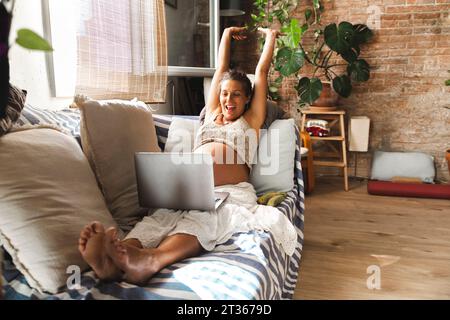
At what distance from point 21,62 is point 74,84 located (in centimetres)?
40

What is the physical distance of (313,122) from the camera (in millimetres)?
3484

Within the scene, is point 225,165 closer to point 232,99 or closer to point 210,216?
point 232,99

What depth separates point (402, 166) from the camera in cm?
354

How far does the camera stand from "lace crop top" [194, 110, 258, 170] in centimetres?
186

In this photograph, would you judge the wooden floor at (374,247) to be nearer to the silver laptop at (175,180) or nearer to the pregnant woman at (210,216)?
the pregnant woman at (210,216)

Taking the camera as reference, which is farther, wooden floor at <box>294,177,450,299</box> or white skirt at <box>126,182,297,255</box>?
wooden floor at <box>294,177,450,299</box>

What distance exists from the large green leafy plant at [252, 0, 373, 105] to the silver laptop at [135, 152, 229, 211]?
2.32m

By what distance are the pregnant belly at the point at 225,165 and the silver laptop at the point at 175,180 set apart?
402 mm

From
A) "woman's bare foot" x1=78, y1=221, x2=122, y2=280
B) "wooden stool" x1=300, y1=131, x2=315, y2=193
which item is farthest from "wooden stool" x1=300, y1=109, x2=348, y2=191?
"woman's bare foot" x1=78, y1=221, x2=122, y2=280

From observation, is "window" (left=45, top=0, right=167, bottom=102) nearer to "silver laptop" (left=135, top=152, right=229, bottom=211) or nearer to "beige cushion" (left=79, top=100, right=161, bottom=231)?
"beige cushion" (left=79, top=100, right=161, bottom=231)

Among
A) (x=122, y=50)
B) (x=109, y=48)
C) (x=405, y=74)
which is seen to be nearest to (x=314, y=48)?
(x=405, y=74)

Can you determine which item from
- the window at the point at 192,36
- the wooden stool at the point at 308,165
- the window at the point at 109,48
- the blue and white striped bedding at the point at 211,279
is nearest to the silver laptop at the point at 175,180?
the blue and white striped bedding at the point at 211,279

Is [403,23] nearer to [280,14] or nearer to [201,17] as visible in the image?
[280,14]

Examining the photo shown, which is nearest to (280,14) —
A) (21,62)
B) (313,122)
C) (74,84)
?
(313,122)
